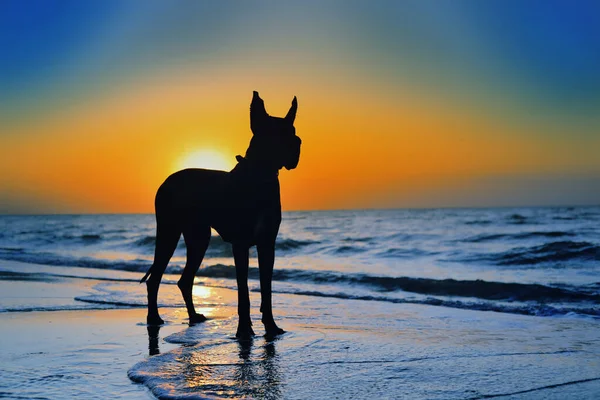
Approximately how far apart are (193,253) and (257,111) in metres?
2.29

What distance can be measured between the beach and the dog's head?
1.86 m

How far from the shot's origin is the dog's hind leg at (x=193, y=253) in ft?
25.2

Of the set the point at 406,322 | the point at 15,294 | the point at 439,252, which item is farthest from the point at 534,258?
the point at 15,294

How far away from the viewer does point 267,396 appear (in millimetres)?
4250

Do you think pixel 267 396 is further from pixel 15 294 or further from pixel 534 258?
pixel 534 258

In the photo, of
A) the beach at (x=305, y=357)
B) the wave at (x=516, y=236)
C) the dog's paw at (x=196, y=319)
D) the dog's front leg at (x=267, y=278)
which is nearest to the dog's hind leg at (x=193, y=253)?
the dog's paw at (x=196, y=319)

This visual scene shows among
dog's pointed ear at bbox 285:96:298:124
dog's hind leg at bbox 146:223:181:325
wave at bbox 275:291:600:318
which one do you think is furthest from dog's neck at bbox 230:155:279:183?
wave at bbox 275:291:600:318

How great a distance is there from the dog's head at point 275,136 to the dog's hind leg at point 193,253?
1.47m

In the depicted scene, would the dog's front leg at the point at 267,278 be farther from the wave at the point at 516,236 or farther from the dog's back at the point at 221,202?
the wave at the point at 516,236

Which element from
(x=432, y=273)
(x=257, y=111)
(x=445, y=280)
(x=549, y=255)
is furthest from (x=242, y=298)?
(x=549, y=255)

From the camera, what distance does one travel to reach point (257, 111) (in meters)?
6.53

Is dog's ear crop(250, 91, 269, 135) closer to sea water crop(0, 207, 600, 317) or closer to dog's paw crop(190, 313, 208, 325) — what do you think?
dog's paw crop(190, 313, 208, 325)

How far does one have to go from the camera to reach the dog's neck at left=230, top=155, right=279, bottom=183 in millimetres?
6672

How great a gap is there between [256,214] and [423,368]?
96.9 inches
